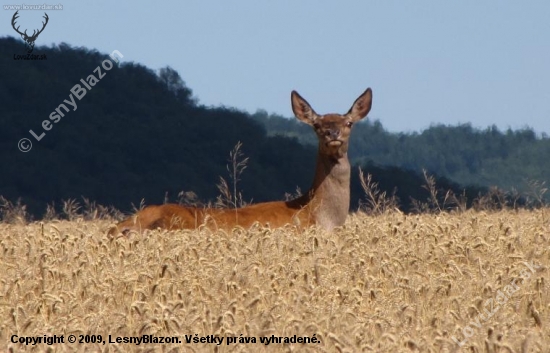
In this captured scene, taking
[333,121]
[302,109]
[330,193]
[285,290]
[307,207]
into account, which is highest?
[302,109]

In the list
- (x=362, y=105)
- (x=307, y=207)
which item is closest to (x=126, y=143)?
(x=362, y=105)

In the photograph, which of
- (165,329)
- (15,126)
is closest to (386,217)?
(165,329)

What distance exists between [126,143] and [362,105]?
59.3m

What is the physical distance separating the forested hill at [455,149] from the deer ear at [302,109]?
104026 mm

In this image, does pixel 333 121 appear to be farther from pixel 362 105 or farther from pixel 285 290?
pixel 285 290

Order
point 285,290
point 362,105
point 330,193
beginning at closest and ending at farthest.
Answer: point 285,290 < point 330,193 < point 362,105

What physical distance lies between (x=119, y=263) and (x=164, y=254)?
0.59 meters

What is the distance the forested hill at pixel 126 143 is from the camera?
2515 inches

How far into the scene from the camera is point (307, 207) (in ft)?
46.4

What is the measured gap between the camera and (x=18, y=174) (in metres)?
63.3

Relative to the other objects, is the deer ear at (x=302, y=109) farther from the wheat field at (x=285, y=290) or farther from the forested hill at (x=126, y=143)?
the forested hill at (x=126, y=143)

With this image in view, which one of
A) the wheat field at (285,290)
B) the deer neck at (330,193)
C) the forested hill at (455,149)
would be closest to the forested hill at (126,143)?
the forested hill at (455,149)

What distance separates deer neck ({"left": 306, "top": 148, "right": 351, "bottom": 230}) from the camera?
14289 mm

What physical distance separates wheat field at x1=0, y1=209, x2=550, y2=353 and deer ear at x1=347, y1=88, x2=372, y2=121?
8.81 feet
